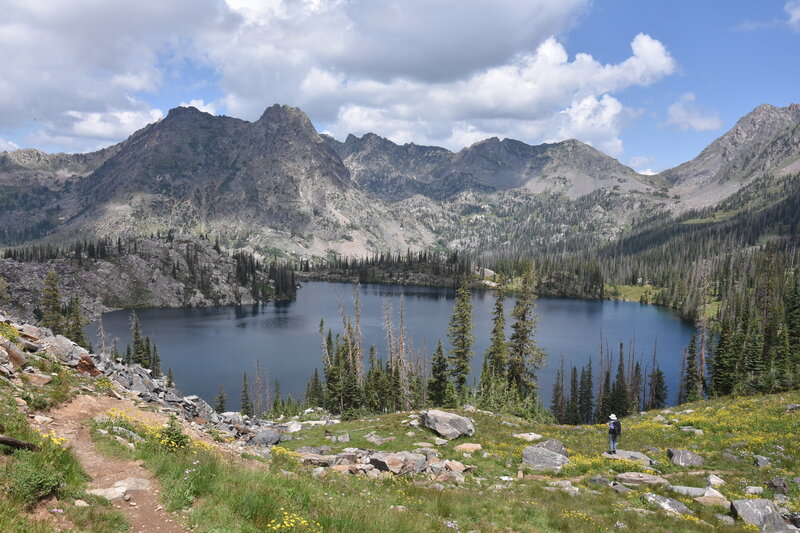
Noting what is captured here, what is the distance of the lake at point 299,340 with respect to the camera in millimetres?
106812

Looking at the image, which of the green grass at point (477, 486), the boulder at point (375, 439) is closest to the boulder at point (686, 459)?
the green grass at point (477, 486)

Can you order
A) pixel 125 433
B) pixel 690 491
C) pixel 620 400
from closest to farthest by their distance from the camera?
pixel 125 433, pixel 690 491, pixel 620 400

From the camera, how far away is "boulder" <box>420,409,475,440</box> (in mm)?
30625

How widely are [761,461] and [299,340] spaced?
13625cm

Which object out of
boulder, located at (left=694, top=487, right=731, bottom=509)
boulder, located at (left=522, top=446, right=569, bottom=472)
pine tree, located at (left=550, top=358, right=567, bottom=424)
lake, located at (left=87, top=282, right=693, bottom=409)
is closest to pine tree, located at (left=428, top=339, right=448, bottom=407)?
lake, located at (left=87, top=282, right=693, bottom=409)

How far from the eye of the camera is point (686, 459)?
23.1 m

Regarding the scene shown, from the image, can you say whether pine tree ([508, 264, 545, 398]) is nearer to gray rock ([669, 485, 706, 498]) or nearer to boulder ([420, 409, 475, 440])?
boulder ([420, 409, 475, 440])

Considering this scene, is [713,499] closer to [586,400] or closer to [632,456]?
[632,456]

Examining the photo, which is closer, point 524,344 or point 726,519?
point 726,519

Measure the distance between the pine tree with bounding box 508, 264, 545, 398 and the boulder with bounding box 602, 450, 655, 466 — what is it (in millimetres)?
30069

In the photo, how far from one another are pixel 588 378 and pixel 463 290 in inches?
1873

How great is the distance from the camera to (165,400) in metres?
29.7

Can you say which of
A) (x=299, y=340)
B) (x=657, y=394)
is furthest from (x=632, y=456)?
(x=299, y=340)

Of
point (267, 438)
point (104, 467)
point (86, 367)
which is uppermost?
point (104, 467)
